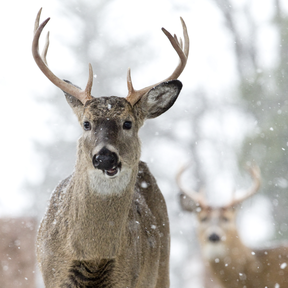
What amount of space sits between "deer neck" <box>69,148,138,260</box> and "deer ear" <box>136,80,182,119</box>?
711mm

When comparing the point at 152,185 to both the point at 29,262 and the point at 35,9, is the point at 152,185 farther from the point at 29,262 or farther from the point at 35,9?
the point at 35,9

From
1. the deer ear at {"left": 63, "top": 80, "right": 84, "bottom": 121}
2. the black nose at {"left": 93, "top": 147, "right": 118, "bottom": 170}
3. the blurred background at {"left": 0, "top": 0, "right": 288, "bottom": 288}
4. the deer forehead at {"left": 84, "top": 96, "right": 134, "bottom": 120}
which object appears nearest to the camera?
the black nose at {"left": 93, "top": 147, "right": 118, "bottom": 170}

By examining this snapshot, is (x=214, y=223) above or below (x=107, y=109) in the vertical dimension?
above

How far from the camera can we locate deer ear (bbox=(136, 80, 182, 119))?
4.36 meters

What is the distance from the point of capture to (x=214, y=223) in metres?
8.28

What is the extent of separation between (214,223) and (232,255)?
2.05 feet

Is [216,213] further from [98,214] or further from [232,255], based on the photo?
[98,214]

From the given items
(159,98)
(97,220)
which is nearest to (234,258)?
(159,98)

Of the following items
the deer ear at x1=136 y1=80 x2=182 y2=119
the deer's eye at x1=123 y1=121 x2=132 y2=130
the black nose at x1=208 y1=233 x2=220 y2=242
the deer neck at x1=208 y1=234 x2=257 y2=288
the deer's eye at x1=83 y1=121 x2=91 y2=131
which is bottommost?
the deer's eye at x1=83 y1=121 x2=91 y2=131

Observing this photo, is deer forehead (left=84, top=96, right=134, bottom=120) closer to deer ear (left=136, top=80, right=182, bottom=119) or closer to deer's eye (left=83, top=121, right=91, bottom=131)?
deer's eye (left=83, top=121, right=91, bottom=131)

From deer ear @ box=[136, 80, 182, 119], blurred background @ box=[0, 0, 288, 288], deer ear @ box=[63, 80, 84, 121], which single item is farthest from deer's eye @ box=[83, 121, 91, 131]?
blurred background @ box=[0, 0, 288, 288]

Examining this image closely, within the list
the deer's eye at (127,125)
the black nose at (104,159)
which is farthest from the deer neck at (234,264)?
the black nose at (104,159)

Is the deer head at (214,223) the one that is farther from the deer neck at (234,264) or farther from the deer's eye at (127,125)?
the deer's eye at (127,125)

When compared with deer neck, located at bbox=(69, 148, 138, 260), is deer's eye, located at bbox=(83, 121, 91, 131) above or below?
above
